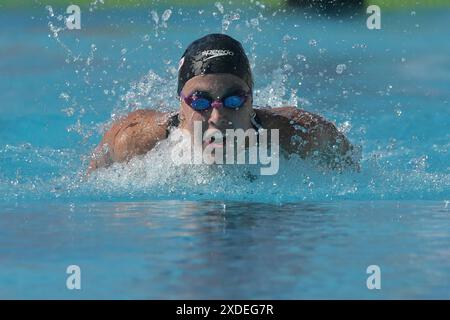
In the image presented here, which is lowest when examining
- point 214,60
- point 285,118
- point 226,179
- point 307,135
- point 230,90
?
point 226,179

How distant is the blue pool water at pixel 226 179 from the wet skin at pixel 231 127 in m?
0.14

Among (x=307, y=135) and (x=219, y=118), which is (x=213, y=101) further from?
(x=307, y=135)

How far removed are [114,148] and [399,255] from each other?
3.03 metres

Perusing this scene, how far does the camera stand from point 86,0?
12.1 meters

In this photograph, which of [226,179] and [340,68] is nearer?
[226,179]

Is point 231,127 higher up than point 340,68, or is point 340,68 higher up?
point 340,68

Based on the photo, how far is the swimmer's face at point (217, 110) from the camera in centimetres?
531

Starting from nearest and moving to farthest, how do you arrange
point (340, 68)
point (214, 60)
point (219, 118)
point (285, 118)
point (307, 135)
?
point (219, 118), point (214, 60), point (307, 135), point (285, 118), point (340, 68)

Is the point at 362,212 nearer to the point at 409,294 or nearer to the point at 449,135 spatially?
the point at 409,294

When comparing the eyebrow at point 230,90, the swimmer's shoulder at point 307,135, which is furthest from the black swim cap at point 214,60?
the swimmer's shoulder at point 307,135

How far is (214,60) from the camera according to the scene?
5.56 meters

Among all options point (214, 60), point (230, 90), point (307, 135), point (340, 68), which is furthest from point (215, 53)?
point (340, 68)

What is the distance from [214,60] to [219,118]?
17.6 inches
